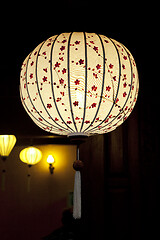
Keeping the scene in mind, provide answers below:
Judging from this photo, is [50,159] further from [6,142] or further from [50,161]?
[6,142]

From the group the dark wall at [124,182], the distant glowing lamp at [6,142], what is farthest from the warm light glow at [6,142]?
the dark wall at [124,182]

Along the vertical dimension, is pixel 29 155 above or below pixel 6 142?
below

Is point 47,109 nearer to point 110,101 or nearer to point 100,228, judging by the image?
point 110,101

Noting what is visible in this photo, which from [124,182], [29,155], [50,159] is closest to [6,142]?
[29,155]

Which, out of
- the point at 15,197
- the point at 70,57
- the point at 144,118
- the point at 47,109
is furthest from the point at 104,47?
the point at 15,197

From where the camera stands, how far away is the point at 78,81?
4.17 feet

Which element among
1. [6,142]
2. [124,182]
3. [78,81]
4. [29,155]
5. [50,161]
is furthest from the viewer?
[50,161]

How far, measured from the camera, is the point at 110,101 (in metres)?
1.33

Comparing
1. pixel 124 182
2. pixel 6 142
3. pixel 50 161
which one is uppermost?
pixel 6 142

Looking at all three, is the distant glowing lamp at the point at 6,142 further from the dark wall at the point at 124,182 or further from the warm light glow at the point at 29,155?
the dark wall at the point at 124,182

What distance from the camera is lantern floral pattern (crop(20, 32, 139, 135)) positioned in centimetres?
128

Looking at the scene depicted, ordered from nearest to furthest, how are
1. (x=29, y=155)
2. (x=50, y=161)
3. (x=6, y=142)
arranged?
(x=6, y=142) → (x=29, y=155) → (x=50, y=161)

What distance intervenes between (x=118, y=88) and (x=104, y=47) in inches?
8.6

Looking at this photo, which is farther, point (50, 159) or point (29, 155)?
point (50, 159)
